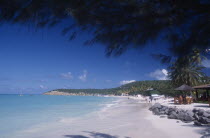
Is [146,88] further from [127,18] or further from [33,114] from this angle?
[127,18]

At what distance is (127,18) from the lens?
91.8 inches

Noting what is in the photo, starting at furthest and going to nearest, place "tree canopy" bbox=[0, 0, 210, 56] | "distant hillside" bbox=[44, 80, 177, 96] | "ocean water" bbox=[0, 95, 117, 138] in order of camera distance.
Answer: "distant hillside" bbox=[44, 80, 177, 96]
"ocean water" bbox=[0, 95, 117, 138]
"tree canopy" bbox=[0, 0, 210, 56]

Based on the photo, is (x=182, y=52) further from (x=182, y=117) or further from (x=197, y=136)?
(x=182, y=117)

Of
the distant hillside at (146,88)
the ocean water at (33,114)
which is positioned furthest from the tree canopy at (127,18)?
the distant hillside at (146,88)

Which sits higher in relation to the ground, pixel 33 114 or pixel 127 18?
pixel 127 18

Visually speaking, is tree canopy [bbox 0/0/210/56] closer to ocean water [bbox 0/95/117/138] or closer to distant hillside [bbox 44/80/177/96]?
ocean water [bbox 0/95/117/138]

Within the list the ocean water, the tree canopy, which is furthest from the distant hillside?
the tree canopy

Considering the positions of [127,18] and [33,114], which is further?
[33,114]

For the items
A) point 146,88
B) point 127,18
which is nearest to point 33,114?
point 127,18

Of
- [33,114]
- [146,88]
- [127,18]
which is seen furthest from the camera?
[146,88]

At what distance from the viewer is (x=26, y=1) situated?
6.26 feet

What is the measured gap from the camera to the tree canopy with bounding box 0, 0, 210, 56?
197cm

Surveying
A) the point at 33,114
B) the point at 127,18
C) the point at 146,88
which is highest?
the point at 146,88

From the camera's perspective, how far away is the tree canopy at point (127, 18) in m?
1.97
